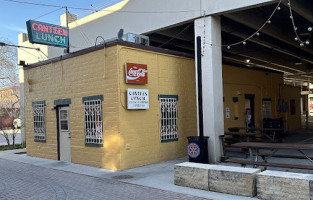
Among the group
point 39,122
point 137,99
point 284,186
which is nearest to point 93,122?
point 137,99

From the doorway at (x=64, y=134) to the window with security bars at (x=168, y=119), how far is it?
349 centimetres

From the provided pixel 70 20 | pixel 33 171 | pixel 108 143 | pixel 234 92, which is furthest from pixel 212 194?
pixel 70 20

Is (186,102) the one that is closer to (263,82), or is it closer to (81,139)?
(81,139)

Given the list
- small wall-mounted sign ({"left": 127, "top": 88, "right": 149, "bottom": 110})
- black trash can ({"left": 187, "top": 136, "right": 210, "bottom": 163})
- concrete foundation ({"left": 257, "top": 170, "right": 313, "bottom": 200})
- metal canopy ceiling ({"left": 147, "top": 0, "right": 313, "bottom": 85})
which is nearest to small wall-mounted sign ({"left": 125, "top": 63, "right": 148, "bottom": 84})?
small wall-mounted sign ({"left": 127, "top": 88, "right": 149, "bottom": 110})

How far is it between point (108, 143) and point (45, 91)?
4.43m

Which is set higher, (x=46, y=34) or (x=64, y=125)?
(x=46, y=34)

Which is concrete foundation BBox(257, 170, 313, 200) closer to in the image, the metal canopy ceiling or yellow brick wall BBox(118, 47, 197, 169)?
yellow brick wall BBox(118, 47, 197, 169)

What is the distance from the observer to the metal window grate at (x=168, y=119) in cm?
1048

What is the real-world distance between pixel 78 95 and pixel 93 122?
50.4 inches

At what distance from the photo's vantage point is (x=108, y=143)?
9.28 m

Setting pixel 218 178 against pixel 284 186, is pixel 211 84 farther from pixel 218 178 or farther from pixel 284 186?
pixel 284 186

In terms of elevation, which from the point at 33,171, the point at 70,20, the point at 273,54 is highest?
the point at 70,20

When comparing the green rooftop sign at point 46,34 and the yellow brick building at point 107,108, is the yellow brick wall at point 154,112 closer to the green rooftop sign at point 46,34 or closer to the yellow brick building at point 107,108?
the yellow brick building at point 107,108

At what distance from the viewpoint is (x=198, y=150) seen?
938cm
